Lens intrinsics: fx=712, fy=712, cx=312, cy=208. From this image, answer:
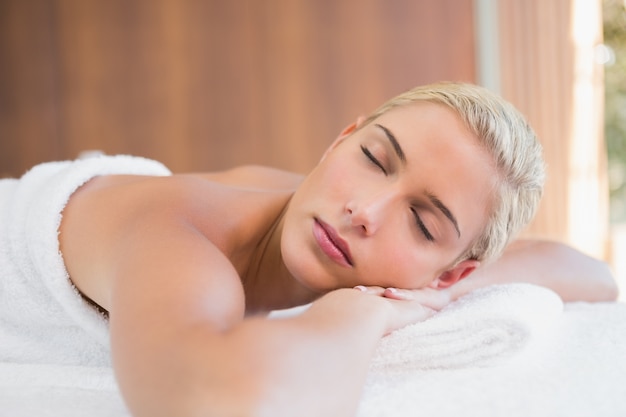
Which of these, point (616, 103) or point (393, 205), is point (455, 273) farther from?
point (616, 103)

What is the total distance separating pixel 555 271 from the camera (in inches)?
58.2

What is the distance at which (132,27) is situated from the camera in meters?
4.04

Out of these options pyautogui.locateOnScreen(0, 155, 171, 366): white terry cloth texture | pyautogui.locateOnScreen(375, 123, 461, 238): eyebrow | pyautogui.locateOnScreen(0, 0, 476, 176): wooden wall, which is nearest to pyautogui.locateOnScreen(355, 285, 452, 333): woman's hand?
pyautogui.locateOnScreen(375, 123, 461, 238): eyebrow

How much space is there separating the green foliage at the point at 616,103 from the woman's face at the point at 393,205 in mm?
3878

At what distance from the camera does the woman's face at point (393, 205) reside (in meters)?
1.05

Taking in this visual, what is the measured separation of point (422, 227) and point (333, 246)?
14 centimetres

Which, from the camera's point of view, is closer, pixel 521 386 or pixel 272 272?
pixel 521 386

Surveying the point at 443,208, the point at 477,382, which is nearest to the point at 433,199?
the point at 443,208

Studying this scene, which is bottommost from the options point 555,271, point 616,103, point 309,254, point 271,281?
point 616,103

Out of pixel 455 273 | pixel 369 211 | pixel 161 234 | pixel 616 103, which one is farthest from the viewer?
pixel 616 103

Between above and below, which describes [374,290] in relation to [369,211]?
below

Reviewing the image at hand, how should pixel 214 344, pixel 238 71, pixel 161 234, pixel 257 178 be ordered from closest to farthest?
pixel 214 344
pixel 161 234
pixel 257 178
pixel 238 71

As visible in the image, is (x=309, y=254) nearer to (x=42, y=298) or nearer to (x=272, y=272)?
(x=272, y=272)

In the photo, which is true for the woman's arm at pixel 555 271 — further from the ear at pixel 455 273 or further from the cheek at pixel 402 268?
the cheek at pixel 402 268
